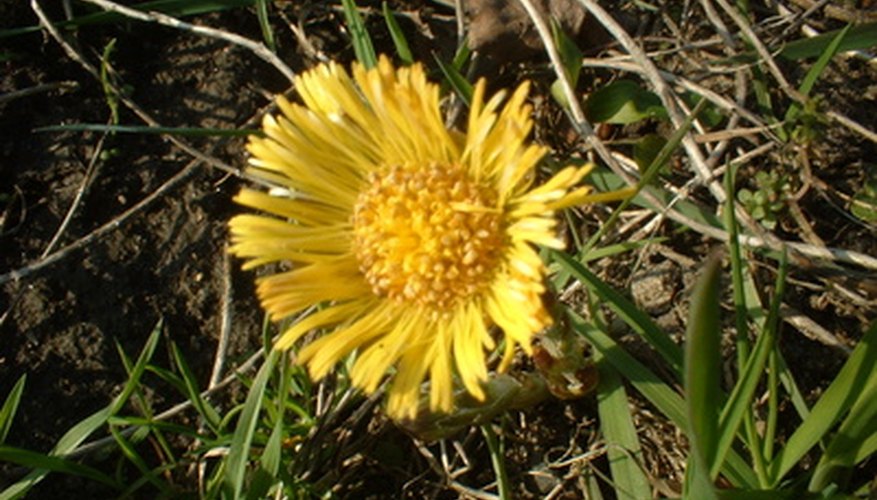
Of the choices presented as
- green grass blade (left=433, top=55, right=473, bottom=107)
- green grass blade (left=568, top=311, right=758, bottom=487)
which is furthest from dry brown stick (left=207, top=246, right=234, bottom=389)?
green grass blade (left=568, top=311, right=758, bottom=487)

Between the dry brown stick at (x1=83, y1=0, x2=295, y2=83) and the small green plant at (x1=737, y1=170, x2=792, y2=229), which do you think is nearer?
the small green plant at (x1=737, y1=170, x2=792, y2=229)

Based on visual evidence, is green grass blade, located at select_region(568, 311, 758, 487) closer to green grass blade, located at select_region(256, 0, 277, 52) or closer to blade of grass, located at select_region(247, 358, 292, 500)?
blade of grass, located at select_region(247, 358, 292, 500)

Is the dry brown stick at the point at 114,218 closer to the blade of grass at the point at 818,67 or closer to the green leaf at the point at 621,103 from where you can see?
the green leaf at the point at 621,103

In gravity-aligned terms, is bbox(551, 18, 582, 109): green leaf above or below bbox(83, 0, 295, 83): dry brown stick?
below

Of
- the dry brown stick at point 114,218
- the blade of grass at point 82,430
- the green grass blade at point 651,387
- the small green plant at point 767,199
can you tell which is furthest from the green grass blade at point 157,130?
the small green plant at point 767,199

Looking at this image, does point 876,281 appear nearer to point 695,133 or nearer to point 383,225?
point 695,133

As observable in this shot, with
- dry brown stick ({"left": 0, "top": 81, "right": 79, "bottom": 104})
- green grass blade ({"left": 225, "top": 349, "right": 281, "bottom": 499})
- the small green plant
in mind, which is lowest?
green grass blade ({"left": 225, "top": 349, "right": 281, "bottom": 499})

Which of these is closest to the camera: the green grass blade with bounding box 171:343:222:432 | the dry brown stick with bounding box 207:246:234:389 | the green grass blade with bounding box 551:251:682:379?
the green grass blade with bounding box 551:251:682:379

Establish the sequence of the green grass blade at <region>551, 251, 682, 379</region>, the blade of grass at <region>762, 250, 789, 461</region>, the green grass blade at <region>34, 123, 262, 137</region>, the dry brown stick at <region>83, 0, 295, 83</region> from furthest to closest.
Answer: the dry brown stick at <region>83, 0, 295, 83</region>, the green grass blade at <region>34, 123, 262, 137</region>, the green grass blade at <region>551, 251, 682, 379</region>, the blade of grass at <region>762, 250, 789, 461</region>
